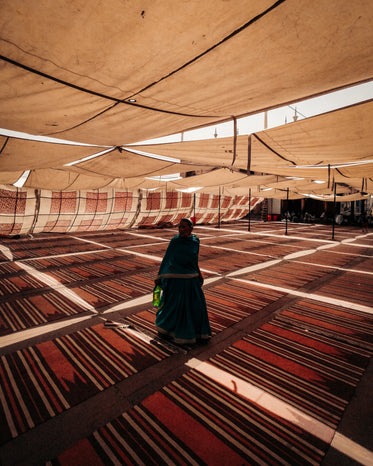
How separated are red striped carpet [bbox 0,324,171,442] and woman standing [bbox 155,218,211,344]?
0.87ft

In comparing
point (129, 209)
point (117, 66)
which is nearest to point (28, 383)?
point (117, 66)

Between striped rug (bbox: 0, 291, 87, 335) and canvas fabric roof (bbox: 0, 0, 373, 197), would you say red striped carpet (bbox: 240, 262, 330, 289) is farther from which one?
striped rug (bbox: 0, 291, 87, 335)

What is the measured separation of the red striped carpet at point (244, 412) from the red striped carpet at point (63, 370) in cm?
41

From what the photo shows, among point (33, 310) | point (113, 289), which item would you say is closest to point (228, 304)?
point (113, 289)

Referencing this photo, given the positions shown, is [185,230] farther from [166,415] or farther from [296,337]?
[296,337]

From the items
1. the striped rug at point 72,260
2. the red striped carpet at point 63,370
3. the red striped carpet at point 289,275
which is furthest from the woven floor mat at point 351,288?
the striped rug at point 72,260

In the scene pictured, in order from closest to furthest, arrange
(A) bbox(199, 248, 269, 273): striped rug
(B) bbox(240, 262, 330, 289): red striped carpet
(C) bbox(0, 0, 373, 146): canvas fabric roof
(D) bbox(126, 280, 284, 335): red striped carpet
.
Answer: (C) bbox(0, 0, 373, 146): canvas fabric roof, (D) bbox(126, 280, 284, 335): red striped carpet, (B) bbox(240, 262, 330, 289): red striped carpet, (A) bbox(199, 248, 269, 273): striped rug

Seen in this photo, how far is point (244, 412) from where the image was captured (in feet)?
6.26

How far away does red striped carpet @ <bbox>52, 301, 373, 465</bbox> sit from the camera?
1573 millimetres

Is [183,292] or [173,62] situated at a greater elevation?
[173,62]

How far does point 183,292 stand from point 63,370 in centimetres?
133

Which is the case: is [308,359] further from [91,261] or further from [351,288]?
[91,261]

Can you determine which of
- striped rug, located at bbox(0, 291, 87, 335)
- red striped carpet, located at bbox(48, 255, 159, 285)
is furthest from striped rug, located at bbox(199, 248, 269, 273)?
striped rug, located at bbox(0, 291, 87, 335)

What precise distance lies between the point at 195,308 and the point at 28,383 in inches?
64.1
